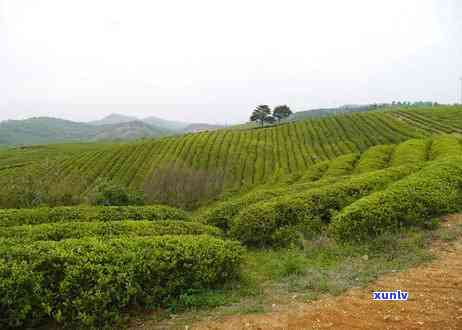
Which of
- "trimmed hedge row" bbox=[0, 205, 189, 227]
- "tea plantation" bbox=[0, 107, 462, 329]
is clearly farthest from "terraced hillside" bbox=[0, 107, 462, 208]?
"trimmed hedge row" bbox=[0, 205, 189, 227]

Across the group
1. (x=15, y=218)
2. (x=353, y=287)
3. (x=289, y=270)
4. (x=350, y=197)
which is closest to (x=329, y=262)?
(x=289, y=270)

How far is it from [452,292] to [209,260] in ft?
12.9

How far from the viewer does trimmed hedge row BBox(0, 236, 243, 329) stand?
4488 millimetres

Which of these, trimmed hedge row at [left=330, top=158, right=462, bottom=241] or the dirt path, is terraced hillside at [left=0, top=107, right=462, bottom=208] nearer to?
trimmed hedge row at [left=330, top=158, right=462, bottom=241]

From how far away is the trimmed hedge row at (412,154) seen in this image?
65.4ft

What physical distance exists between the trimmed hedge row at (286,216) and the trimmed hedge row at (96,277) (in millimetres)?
3175

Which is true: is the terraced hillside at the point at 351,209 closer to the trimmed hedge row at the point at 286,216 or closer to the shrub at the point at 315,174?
the trimmed hedge row at the point at 286,216

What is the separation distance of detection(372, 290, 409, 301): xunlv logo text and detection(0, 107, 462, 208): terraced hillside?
2710cm

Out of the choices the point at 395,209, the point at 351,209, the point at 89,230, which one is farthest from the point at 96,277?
the point at 395,209

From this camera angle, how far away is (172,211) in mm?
11516

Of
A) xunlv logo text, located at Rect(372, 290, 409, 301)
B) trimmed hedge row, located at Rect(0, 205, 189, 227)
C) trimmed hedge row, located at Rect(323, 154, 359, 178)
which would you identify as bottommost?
trimmed hedge row, located at Rect(323, 154, 359, 178)

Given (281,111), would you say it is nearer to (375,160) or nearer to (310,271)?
(375,160)

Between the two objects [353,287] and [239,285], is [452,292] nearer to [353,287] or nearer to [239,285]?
[353,287]

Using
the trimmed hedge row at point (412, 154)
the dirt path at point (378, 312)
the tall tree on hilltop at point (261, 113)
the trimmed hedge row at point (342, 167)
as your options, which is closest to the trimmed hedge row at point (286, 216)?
the dirt path at point (378, 312)
